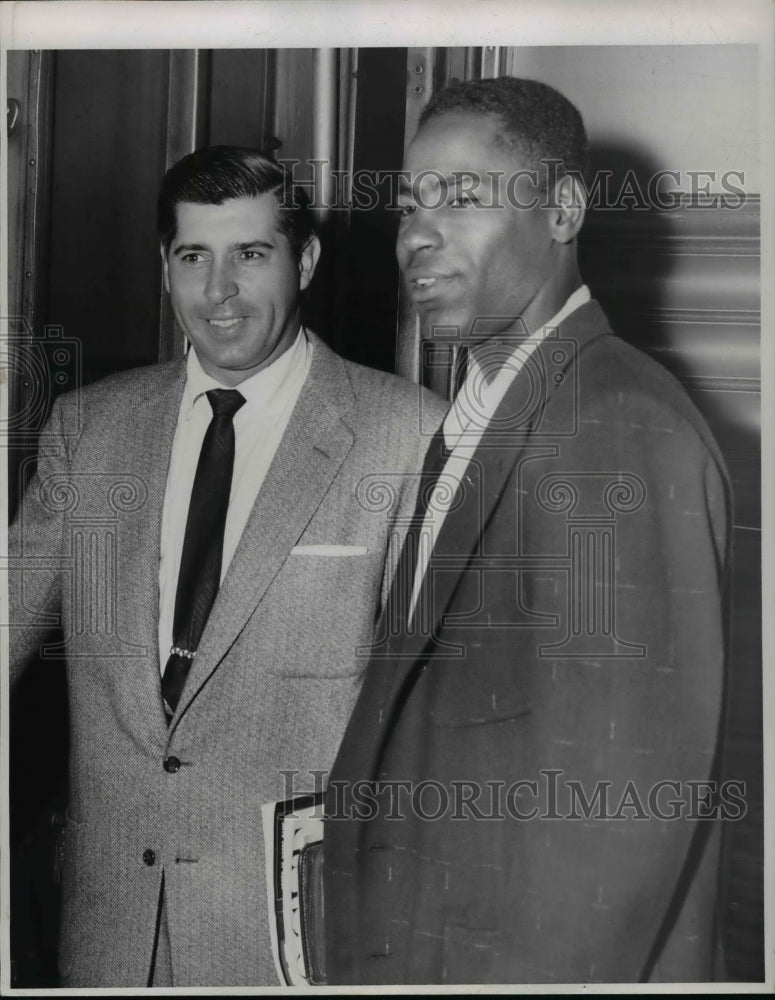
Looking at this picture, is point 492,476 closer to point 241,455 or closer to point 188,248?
point 241,455

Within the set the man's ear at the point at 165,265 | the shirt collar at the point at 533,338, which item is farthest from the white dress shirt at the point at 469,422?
the man's ear at the point at 165,265

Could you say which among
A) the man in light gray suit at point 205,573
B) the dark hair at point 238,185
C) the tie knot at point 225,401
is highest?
the dark hair at point 238,185

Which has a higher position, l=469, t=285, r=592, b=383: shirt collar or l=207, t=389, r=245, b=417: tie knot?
l=469, t=285, r=592, b=383: shirt collar

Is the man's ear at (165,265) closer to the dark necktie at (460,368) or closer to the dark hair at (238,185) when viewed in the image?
the dark hair at (238,185)

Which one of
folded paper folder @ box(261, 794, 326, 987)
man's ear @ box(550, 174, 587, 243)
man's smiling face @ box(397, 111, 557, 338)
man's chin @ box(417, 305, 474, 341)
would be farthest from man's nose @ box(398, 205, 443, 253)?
folded paper folder @ box(261, 794, 326, 987)

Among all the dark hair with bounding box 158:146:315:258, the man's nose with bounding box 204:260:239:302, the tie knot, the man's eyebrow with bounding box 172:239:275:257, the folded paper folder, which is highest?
the dark hair with bounding box 158:146:315:258

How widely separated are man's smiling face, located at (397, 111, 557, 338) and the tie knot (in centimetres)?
38

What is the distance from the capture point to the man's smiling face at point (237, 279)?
201cm

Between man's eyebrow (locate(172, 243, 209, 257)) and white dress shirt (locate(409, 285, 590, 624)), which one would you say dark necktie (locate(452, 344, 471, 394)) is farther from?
man's eyebrow (locate(172, 243, 209, 257))

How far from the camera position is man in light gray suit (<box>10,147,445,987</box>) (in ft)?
6.52

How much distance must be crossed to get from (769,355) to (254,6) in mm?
1189

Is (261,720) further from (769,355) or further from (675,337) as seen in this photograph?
(769,355)

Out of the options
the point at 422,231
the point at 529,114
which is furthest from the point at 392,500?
the point at 529,114

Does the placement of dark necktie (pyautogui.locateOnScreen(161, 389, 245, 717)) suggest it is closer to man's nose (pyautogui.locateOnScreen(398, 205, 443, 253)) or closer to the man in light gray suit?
the man in light gray suit
